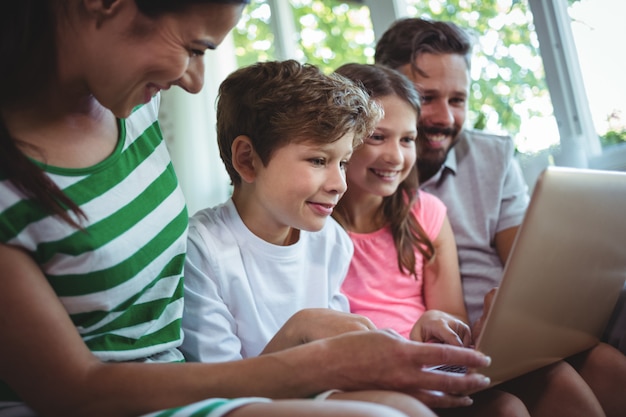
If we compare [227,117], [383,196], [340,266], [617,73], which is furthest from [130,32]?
[617,73]

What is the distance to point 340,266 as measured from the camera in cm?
137

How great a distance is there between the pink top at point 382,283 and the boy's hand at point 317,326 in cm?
44

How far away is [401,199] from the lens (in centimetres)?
155

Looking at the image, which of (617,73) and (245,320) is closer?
(245,320)

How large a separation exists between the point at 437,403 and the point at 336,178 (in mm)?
512

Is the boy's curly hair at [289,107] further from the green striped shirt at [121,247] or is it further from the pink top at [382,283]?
the pink top at [382,283]

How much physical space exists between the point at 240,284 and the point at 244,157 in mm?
253

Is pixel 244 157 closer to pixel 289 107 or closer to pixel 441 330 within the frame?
pixel 289 107

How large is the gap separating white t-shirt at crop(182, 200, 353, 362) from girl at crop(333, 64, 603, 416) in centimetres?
16

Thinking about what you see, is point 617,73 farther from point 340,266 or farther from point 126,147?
point 126,147

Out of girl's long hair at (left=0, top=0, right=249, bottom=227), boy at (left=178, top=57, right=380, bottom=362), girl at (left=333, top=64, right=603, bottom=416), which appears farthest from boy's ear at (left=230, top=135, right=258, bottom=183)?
girl's long hair at (left=0, top=0, right=249, bottom=227)

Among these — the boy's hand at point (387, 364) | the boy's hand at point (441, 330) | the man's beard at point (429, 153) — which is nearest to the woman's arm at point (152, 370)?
the boy's hand at point (387, 364)

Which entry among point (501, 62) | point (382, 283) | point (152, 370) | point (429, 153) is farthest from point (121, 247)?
point (501, 62)

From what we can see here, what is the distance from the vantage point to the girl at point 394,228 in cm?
143
